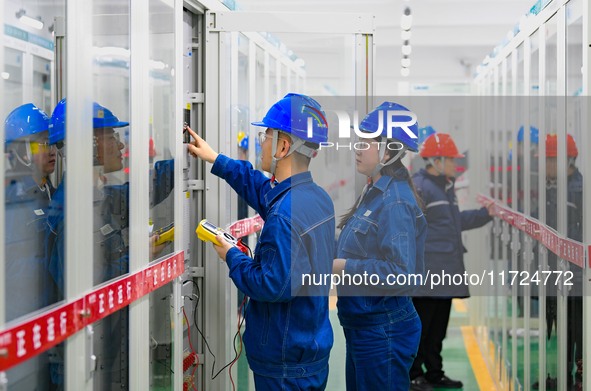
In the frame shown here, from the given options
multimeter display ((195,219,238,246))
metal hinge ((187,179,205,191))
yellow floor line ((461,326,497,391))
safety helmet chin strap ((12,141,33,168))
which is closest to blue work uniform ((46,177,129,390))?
safety helmet chin strap ((12,141,33,168))

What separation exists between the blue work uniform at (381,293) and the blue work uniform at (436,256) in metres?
2.06

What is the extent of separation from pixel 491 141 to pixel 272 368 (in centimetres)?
428

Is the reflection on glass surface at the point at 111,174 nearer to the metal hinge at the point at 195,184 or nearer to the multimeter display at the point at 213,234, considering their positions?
the multimeter display at the point at 213,234

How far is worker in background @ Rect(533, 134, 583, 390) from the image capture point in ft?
10.9

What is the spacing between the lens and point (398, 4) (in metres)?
9.88

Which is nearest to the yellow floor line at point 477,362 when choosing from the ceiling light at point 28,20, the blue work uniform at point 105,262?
the blue work uniform at point 105,262

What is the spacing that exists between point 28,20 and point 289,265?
77.2 inches

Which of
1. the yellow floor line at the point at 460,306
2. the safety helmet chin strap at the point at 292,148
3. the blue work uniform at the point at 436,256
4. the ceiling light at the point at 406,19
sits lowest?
the yellow floor line at the point at 460,306

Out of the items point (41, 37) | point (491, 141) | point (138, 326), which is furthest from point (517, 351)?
point (41, 37)

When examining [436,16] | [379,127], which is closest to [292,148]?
[379,127]

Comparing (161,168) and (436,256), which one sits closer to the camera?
(161,168)

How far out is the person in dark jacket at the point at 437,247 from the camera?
18.6 feet

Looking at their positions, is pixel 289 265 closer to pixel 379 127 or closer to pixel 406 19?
pixel 379 127

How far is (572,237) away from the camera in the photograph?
341 cm
